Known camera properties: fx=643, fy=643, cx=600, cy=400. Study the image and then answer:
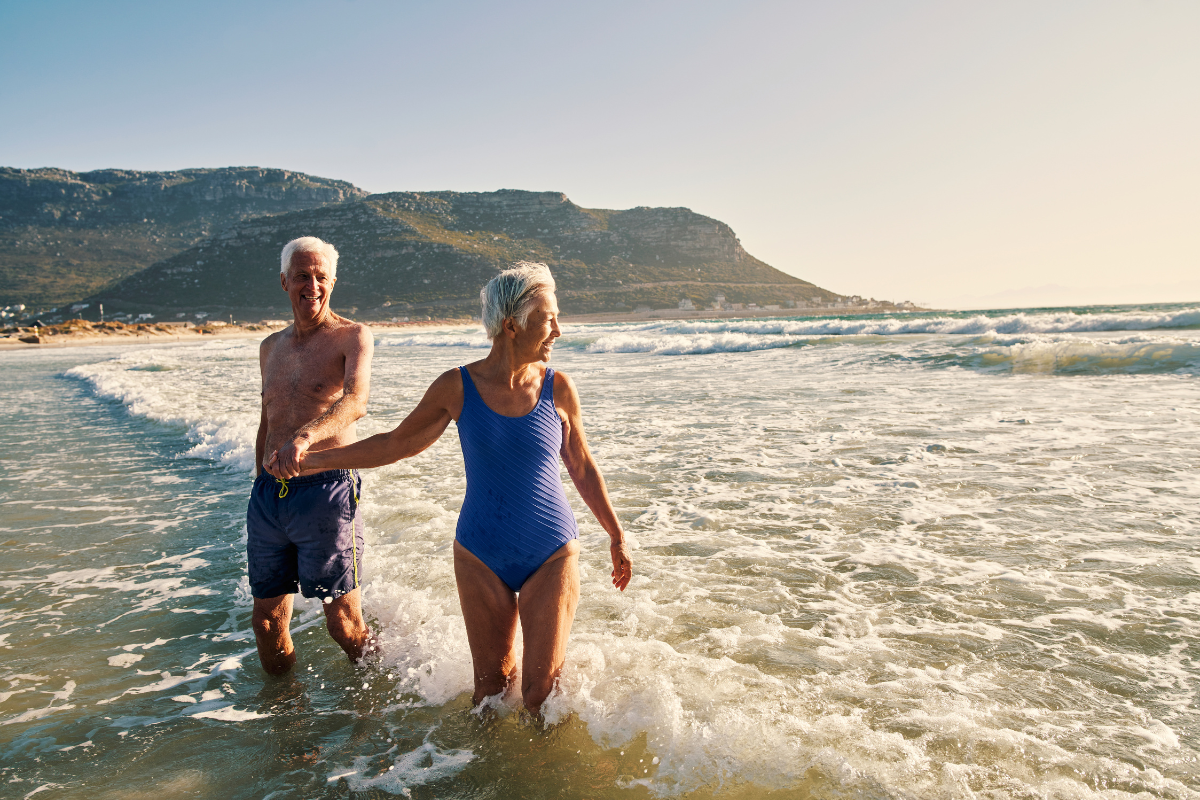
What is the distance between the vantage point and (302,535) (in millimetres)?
2961

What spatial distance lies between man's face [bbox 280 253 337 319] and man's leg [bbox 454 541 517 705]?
4.62ft

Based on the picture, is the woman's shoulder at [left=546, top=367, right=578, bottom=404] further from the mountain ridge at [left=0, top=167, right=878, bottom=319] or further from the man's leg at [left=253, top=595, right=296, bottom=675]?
the mountain ridge at [left=0, top=167, right=878, bottom=319]

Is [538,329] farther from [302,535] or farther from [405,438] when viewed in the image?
[302,535]

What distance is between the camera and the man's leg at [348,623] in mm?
3160

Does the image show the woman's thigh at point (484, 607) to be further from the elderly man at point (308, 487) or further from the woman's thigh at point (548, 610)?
the elderly man at point (308, 487)

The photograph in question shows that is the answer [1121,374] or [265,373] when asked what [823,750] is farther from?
[1121,374]

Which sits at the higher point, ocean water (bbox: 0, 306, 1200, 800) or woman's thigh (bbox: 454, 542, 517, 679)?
woman's thigh (bbox: 454, 542, 517, 679)

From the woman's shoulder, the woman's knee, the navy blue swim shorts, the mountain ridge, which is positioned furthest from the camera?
the mountain ridge

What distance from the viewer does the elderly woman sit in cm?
251

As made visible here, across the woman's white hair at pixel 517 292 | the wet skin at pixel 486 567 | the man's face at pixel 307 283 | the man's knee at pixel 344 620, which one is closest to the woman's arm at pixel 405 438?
the wet skin at pixel 486 567

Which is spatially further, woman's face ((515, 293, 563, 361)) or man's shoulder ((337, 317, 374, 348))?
man's shoulder ((337, 317, 374, 348))

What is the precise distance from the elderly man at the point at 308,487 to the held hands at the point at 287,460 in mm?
409

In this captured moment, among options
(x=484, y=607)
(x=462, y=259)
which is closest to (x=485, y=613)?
→ (x=484, y=607)

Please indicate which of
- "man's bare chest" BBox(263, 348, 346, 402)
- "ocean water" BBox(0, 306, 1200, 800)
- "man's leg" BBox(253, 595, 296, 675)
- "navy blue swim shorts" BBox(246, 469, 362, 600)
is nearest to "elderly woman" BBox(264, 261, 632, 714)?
"ocean water" BBox(0, 306, 1200, 800)
